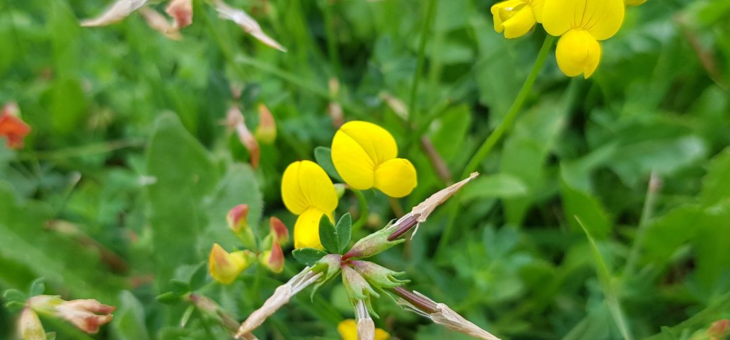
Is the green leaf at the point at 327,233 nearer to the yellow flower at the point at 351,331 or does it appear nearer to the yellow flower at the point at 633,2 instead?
the yellow flower at the point at 351,331

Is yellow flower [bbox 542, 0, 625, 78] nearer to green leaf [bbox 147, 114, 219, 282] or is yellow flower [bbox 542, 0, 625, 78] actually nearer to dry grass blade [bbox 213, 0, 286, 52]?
dry grass blade [bbox 213, 0, 286, 52]

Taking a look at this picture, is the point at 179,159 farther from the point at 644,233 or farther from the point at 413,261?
the point at 644,233

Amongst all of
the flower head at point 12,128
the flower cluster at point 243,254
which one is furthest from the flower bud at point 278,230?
the flower head at point 12,128

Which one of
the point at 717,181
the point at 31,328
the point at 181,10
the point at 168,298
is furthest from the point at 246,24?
the point at 717,181

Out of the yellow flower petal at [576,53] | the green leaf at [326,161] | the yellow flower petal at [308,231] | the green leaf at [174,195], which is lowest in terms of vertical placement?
the green leaf at [174,195]

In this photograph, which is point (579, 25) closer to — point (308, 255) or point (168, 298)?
point (308, 255)

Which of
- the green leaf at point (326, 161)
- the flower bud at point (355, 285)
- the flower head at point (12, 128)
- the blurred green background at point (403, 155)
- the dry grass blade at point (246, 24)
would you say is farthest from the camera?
the flower head at point (12, 128)

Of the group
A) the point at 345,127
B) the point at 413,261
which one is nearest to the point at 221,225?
the point at 413,261
